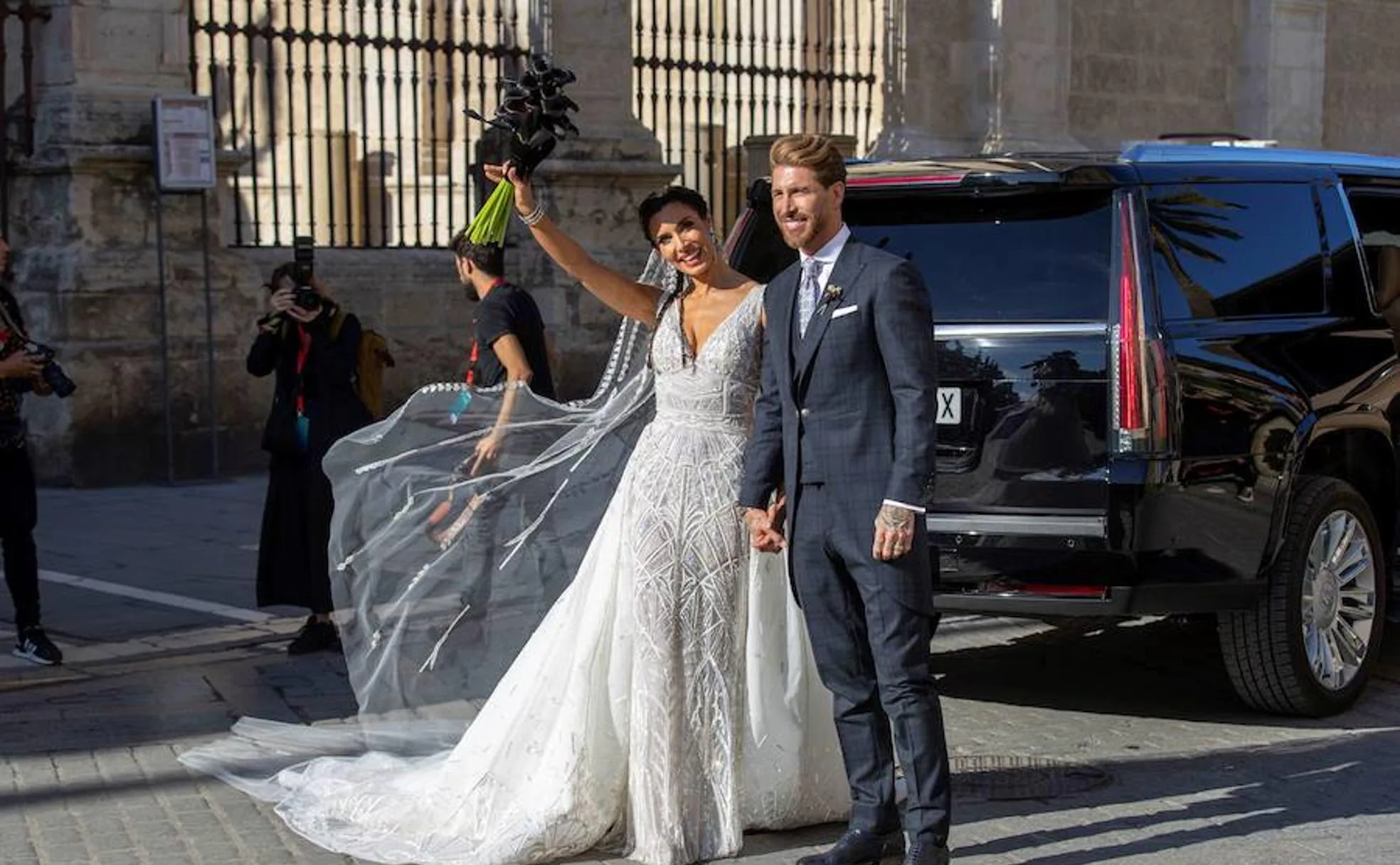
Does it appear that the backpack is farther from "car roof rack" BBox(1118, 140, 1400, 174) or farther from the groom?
the groom

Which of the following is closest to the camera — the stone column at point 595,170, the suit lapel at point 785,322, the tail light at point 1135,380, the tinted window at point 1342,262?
the suit lapel at point 785,322

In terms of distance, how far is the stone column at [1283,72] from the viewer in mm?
23266

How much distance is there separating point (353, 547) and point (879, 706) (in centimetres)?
189

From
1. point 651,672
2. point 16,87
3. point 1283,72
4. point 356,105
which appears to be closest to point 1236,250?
point 651,672

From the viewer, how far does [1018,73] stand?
20.2 metres

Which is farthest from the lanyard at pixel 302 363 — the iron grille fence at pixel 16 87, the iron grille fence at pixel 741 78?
the iron grille fence at pixel 741 78

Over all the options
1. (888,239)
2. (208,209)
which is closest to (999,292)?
(888,239)

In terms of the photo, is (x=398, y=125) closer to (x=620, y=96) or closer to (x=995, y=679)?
(x=620, y=96)

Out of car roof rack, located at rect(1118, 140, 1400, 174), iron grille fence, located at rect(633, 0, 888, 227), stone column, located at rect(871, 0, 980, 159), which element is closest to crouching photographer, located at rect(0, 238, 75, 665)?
car roof rack, located at rect(1118, 140, 1400, 174)

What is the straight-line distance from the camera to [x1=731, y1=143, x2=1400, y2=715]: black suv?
22.1 ft

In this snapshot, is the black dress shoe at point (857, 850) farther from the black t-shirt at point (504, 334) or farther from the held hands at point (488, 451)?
the black t-shirt at point (504, 334)

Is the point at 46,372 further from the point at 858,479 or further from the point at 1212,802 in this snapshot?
the point at 1212,802

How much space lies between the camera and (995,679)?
8141mm

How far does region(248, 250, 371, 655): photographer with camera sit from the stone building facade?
480 centimetres
